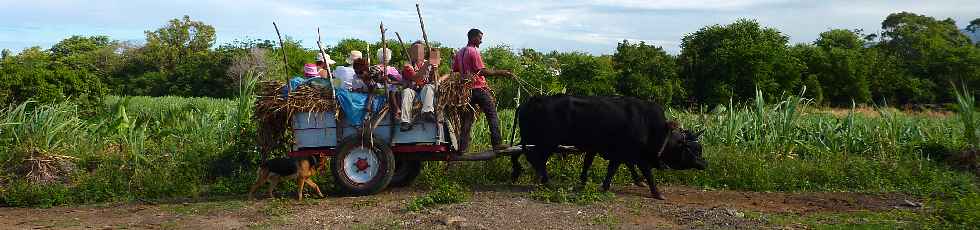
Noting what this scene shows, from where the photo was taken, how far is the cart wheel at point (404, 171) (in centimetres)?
915

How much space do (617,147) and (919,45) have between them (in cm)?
3986

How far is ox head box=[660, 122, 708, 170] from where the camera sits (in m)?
8.59

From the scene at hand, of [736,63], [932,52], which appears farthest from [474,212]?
[932,52]

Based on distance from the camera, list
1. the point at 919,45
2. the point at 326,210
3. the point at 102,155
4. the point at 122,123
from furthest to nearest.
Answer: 1. the point at 919,45
2. the point at 122,123
3. the point at 102,155
4. the point at 326,210

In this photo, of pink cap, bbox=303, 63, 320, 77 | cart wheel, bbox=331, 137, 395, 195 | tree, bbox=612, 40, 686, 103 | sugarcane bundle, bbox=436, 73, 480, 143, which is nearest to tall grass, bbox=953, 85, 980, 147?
sugarcane bundle, bbox=436, 73, 480, 143

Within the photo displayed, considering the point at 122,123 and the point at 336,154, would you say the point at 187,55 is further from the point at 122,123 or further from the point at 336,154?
the point at 336,154

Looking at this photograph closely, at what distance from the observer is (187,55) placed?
50812mm

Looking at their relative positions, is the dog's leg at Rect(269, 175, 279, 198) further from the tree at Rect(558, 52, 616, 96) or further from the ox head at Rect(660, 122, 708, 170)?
the tree at Rect(558, 52, 616, 96)

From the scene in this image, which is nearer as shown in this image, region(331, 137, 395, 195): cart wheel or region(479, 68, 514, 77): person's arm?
region(479, 68, 514, 77): person's arm

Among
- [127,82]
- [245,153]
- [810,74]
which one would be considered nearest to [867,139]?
[245,153]

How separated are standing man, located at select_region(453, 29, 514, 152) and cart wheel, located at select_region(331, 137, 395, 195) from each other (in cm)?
78

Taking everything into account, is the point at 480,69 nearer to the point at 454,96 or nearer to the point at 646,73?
the point at 454,96

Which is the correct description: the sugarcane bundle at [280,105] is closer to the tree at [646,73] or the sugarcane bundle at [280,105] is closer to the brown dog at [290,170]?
the brown dog at [290,170]

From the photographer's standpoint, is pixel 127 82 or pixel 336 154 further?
pixel 127 82
